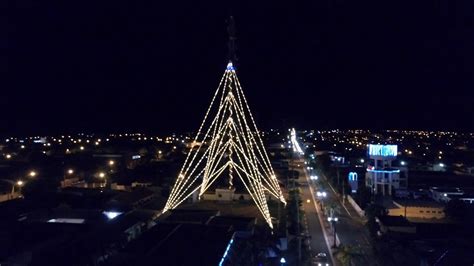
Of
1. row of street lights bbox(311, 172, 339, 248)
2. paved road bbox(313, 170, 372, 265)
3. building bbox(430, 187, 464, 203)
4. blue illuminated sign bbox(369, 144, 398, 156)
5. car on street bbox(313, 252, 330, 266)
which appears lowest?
car on street bbox(313, 252, 330, 266)

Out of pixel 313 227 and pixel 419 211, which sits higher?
pixel 419 211

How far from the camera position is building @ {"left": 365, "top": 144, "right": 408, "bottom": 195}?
21750 mm

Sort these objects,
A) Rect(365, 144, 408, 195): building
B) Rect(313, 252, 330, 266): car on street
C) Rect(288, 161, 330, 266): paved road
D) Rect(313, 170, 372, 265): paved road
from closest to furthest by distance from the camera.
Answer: Rect(313, 252, 330, 266): car on street < Rect(313, 170, 372, 265): paved road < Rect(288, 161, 330, 266): paved road < Rect(365, 144, 408, 195): building

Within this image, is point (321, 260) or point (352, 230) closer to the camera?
point (321, 260)

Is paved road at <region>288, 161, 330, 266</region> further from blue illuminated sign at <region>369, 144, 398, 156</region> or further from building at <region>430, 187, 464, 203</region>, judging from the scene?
building at <region>430, 187, 464, 203</region>

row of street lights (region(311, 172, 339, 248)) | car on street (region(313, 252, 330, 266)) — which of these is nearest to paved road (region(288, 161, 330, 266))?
row of street lights (region(311, 172, 339, 248))

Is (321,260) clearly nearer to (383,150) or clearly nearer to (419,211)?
(419,211)

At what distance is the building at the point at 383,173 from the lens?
2175 cm

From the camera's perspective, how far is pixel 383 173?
2175 cm

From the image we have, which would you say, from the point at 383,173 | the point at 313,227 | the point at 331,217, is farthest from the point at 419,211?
the point at 383,173

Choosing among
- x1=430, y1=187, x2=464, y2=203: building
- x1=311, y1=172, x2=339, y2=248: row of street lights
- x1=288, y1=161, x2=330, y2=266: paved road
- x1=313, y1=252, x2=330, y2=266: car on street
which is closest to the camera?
x1=313, y1=252, x2=330, y2=266: car on street

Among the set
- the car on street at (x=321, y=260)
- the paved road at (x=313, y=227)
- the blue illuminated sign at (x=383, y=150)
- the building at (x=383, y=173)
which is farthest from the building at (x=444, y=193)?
the car on street at (x=321, y=260)

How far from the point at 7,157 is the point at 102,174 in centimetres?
1108

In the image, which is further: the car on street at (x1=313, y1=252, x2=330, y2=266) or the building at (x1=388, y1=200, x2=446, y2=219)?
the building at (x1=388, y1=200, x2=446, y2=219)
